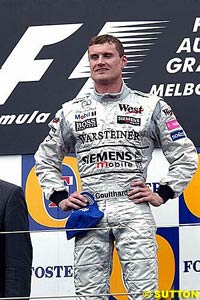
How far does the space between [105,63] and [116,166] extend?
0.42 m

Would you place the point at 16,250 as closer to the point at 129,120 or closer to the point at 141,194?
the point at 141,194

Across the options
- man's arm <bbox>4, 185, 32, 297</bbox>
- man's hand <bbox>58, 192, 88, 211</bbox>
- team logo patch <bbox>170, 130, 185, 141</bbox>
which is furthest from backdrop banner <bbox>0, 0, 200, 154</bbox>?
man's arm <bbox>4, 185, 32, 297</bbox>

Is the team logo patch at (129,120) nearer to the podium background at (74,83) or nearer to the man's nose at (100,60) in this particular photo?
the man's nose at (100,60)

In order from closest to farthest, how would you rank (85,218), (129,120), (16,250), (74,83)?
A: (16,250), (85,218), (129,120), (74,83)

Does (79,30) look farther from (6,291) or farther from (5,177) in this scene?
(6,291)

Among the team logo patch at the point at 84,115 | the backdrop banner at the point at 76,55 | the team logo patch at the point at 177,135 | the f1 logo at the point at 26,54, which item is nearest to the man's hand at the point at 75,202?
the team logo patch at the point at 84,115

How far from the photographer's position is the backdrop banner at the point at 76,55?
13.5ft

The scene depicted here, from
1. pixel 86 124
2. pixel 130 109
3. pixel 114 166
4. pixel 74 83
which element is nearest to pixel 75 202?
pixel 114 166

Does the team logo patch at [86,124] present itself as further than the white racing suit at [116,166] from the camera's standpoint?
Answer: Yes

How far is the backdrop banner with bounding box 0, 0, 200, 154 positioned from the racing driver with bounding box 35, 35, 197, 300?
1.81 feet

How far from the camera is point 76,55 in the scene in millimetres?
4254

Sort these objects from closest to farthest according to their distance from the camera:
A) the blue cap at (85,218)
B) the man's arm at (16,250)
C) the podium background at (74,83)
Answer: the man's arm at (16,250)
the blue cap at (85,218)
the podium background at (74,83)

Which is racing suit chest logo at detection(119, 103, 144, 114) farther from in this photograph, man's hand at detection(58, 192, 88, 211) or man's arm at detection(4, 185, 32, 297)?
man's arm at detection(4, 185, 32, 297)

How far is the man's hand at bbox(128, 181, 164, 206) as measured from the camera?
3.42 meters
